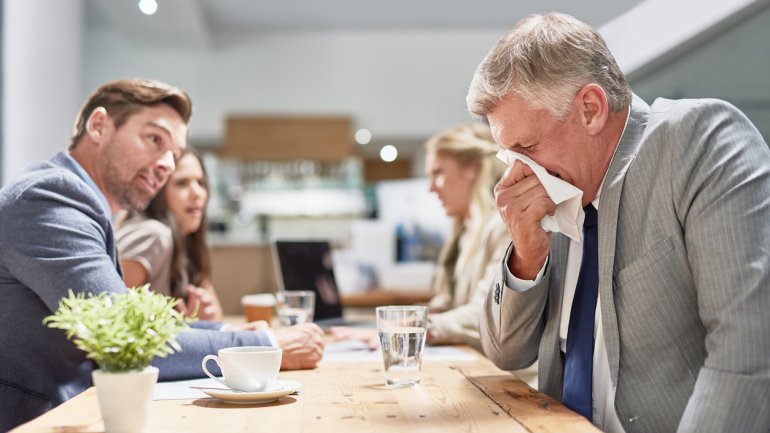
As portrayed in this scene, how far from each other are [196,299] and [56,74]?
272 centimetres

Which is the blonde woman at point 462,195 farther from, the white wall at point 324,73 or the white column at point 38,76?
the white wall at point 324,73

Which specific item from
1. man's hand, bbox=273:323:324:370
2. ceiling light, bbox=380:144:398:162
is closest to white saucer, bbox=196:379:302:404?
man's hand, bbox=273:323:324:370

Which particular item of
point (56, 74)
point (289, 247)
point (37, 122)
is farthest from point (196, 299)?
point (56, 74)

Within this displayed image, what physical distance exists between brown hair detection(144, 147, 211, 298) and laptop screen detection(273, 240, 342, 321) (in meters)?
0.29

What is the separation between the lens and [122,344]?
933 mm

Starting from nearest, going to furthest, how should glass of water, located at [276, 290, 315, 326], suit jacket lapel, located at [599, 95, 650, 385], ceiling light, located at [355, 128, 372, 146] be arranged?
suit jacket lapel, located at [599, 95, 650, 385] → glass of water, located at [276, 290, 315, 326] → ceiling light, located at [355, 128, 372, 146]

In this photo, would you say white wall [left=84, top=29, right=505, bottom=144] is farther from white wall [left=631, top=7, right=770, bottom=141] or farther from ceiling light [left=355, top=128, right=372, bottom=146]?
white wall [left=631, top=7, right=770, bottom=141]

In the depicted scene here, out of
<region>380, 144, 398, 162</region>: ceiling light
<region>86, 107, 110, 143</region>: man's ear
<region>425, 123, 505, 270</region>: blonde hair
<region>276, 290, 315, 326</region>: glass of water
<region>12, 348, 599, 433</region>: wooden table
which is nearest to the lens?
<region>12, 348, 599, 433</region>: wooden table

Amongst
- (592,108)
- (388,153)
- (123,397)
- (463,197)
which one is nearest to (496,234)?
(463,197)

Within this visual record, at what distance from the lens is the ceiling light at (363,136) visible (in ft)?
28.0

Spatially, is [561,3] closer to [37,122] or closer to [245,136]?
[245,136]

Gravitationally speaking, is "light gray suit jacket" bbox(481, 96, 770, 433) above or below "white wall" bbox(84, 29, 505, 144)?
below

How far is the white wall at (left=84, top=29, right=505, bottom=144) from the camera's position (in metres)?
8.35

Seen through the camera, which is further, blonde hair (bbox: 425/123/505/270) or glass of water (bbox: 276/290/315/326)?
blonde hair (bbox: 425/123/505/270)
